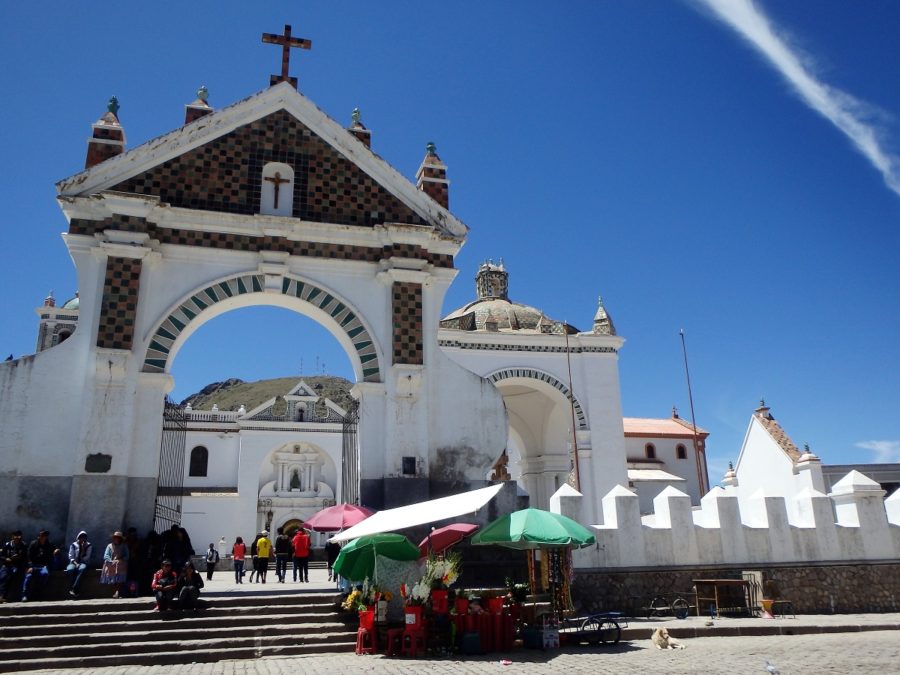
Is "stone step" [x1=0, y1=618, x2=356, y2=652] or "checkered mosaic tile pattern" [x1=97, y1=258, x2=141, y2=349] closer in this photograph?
"stone step" [x1=0, y1=618, x2=356, y2=652]

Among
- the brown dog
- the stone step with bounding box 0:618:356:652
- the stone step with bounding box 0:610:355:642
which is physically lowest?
the brown dog

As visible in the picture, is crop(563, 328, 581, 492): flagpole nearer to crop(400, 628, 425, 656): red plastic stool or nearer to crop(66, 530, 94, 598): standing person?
crop(400, 628, 425, 656): red plastic stool

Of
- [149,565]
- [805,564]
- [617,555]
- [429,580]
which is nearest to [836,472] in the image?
[805,564]

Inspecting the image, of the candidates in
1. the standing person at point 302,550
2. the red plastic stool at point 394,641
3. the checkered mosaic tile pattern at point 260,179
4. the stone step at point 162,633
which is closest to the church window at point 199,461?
the standing person at point 302,550

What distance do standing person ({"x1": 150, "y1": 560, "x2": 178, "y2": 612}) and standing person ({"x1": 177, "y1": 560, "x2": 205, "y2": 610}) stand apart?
0.09 meters

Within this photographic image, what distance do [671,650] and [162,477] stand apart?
899 centimetres

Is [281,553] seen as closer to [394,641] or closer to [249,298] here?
[249,298]

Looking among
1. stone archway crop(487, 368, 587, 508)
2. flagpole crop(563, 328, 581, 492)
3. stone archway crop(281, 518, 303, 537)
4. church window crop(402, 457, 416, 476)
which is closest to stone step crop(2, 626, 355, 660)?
church window crop(402, 457, 416, 476)

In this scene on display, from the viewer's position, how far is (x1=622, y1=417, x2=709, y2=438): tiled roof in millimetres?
38406

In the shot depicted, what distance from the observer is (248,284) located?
12.6 meters

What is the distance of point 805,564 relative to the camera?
11836 mm

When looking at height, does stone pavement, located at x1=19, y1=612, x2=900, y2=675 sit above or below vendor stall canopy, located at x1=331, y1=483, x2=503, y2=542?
below

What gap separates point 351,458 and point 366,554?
195 inches

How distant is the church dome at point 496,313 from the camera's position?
78.0 feet
